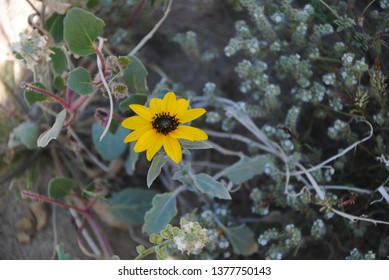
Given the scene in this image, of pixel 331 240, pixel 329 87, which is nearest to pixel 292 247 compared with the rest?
pixel 331 240

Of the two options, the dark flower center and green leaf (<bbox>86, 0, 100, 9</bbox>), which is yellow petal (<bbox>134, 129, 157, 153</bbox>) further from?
green leaf (<bbox>86, 0, 100, 9</bbox>)

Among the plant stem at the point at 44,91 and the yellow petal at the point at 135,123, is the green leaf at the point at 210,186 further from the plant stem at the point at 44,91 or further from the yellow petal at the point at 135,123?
the plant stem at the point at 44,91

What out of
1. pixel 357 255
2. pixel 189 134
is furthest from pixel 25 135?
pixel 357 255

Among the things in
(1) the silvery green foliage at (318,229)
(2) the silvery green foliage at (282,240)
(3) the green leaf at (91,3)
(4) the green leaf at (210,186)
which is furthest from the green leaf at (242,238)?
(3) the green leaf at (91,3)

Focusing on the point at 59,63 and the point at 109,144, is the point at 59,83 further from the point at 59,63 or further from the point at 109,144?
the point at 109,144

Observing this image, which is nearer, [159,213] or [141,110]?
[141,110]
